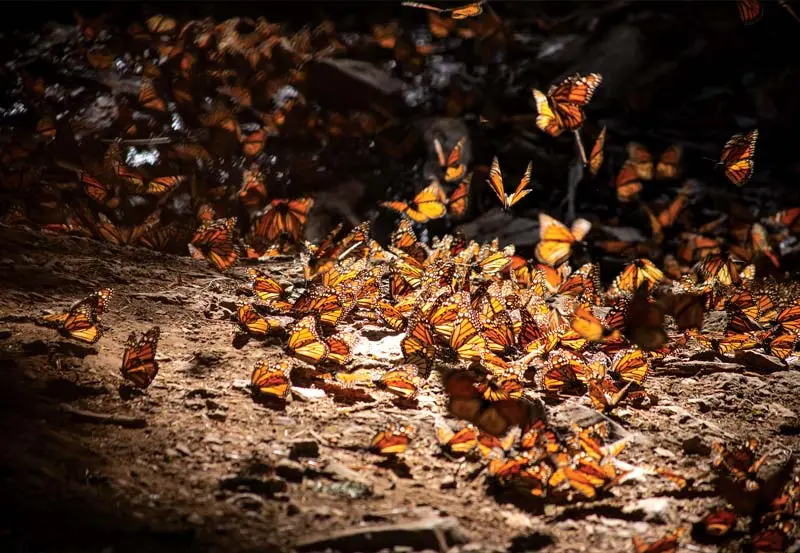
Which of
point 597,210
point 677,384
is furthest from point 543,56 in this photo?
point 677,384

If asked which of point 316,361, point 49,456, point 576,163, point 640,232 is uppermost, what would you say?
point 49,456

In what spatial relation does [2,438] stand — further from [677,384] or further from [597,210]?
[597,210]

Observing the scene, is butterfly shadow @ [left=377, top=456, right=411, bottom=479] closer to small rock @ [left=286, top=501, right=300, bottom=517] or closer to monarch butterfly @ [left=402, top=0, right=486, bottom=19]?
small rock @ [left=286, top=501, right=300, bottom=517]

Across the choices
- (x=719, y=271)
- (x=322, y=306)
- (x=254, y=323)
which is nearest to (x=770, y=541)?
(x=322, y=306)

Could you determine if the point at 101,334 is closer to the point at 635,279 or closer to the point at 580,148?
the point at 635,279

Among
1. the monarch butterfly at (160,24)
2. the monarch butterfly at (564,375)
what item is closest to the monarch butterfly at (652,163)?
the monarch butterfly at (564,375)

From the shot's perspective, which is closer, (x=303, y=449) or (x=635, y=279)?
(x=303, y=449)
